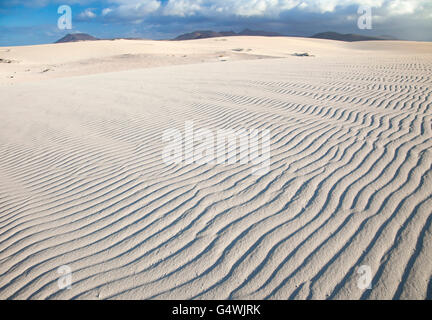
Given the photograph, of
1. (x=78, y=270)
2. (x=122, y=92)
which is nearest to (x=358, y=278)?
(x=78, y=270)

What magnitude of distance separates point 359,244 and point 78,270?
2902mm

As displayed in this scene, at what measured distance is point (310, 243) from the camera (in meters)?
2.71
